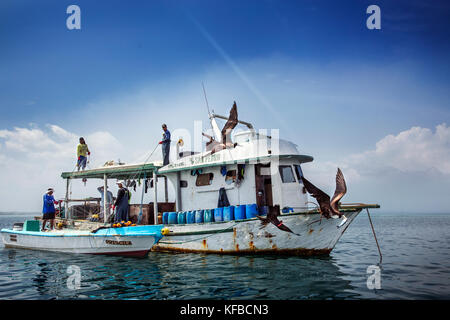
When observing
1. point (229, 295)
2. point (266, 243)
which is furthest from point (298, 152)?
point (229, 295)

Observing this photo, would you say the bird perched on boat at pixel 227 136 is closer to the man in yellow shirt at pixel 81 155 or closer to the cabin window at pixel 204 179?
the cabin window at pixel 204 179

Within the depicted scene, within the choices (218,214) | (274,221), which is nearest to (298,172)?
(274,221)

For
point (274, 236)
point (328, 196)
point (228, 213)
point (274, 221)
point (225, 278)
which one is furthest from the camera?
point (228, 213)

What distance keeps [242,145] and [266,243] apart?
3.80 m

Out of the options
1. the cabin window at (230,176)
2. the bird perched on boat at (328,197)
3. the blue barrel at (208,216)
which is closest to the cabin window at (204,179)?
the cabin window at (230,176)

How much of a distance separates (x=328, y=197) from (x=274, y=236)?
2343 millimetres

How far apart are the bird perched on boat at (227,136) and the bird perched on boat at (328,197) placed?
3.62 metres

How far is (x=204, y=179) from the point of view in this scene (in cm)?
1277

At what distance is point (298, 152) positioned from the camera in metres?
12.0

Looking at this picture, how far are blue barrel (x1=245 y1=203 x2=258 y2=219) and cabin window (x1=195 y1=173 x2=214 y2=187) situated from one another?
8.34ft

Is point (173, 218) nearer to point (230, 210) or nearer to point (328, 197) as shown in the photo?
point (230, 210)

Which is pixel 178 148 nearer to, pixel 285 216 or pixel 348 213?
pixel 285 216

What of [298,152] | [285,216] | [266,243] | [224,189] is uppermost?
[298,152]
